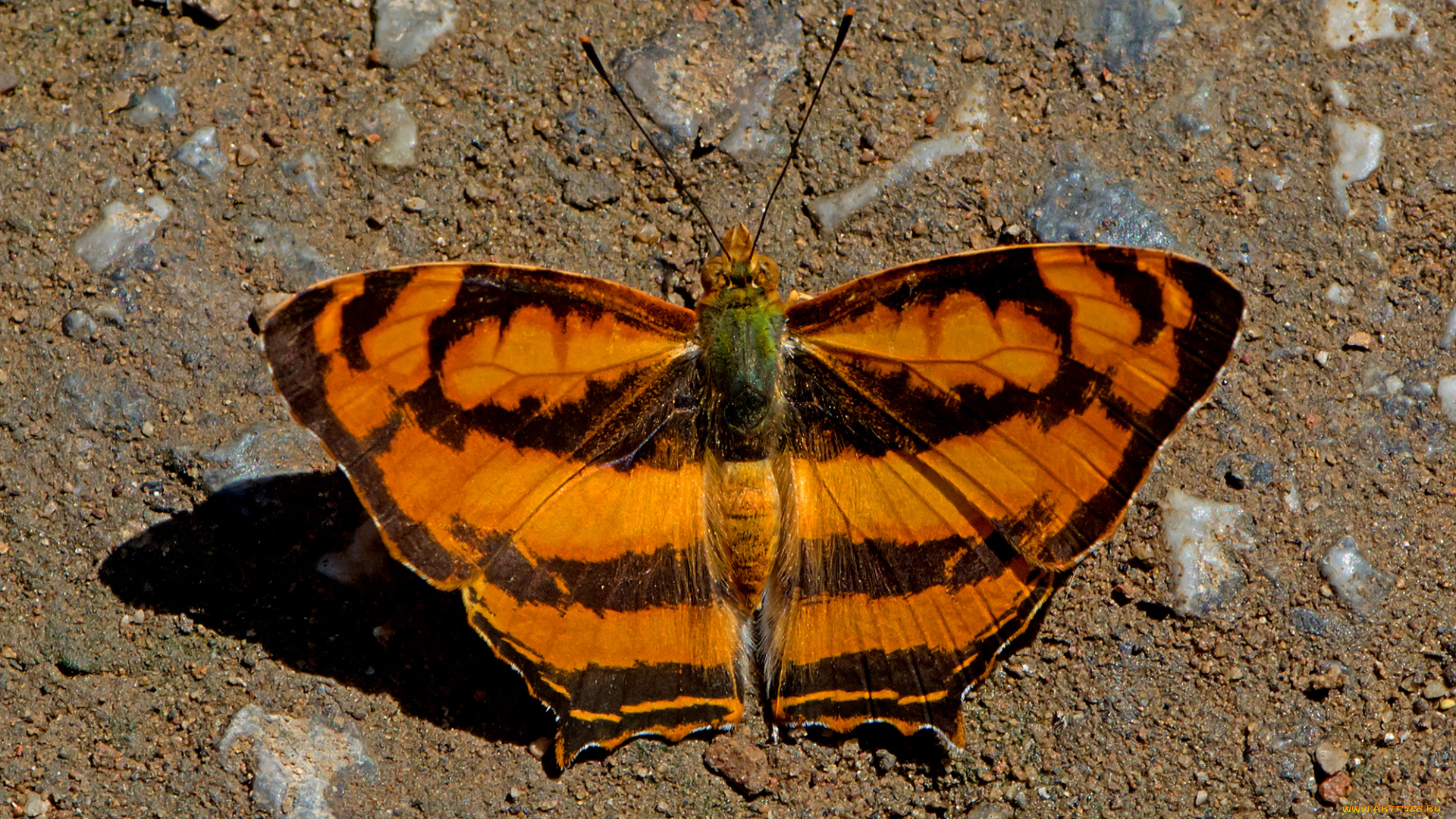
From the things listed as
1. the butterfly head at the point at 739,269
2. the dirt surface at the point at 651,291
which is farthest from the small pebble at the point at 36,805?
the butterfly head at the point at 739,269

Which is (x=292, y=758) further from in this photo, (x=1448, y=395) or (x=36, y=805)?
(x=1448, y=395)

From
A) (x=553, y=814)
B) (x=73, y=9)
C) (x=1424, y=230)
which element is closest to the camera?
(x=553, y=814)

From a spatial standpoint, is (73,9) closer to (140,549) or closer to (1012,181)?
(140,549)

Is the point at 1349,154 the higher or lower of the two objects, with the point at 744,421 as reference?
higher

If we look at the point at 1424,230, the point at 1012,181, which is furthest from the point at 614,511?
the point at 1424,230

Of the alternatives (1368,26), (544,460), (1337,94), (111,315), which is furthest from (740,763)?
(1368,26)

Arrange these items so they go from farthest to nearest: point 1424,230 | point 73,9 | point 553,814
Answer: point 73,9 → point 1424,230 → point 553,814

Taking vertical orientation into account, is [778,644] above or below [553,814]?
above
